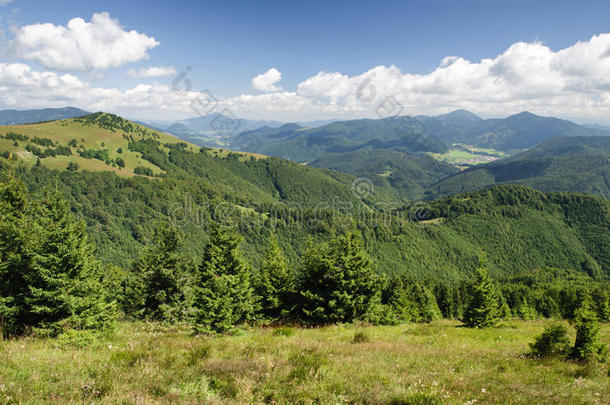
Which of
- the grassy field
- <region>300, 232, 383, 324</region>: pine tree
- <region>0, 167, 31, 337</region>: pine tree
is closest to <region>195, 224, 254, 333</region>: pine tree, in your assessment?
<region>300, 232, 383, 324</region>: pine tree

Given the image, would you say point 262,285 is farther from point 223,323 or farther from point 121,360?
point 121,360

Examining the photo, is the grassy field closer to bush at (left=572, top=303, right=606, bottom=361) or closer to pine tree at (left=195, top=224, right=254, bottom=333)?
bush at (left=572, top=303, right=606, bottom=361)

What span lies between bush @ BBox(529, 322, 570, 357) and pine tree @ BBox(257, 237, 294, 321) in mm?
16293

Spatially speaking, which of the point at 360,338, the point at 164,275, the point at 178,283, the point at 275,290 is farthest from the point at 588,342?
the point at 164,275

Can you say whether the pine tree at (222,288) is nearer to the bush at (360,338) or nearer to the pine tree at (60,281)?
the pine tree at (60,281)

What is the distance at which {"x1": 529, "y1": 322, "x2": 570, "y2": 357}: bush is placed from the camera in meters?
10.8

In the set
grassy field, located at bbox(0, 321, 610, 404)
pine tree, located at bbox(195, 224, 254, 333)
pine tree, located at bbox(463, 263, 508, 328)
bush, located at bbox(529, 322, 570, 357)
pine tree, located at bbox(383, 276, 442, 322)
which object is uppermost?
grassy field, located at bbox(0, 321, 610, 404)

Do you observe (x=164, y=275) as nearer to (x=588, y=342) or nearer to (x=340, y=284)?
(x=340, y=284)

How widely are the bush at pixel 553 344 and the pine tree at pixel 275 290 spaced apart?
16293mm

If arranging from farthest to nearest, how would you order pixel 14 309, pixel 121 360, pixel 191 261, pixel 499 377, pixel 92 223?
pixel 92 223 < pixel 191 261 < pixel 14 309 < pixel 499 377 < pixel 121 360

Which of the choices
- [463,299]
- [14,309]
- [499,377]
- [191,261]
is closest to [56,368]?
[499,377]

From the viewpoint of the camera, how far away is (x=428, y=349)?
1138 cm

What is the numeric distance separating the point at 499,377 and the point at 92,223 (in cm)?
21869

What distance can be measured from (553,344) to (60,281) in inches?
936
